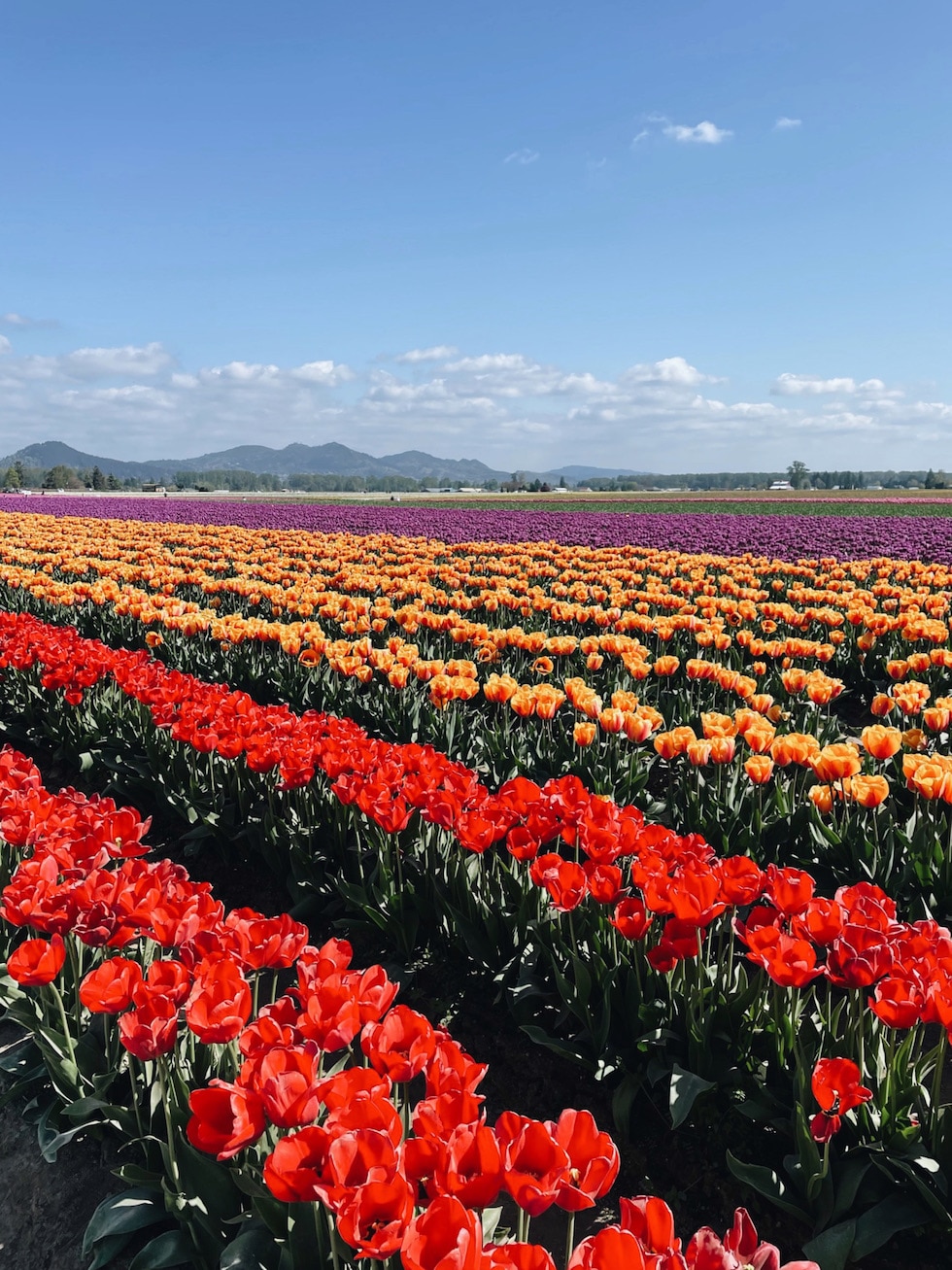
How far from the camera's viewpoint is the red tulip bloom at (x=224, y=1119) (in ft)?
4.98

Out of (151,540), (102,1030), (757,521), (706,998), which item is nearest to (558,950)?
(706,998)

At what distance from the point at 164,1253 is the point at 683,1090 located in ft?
4.89

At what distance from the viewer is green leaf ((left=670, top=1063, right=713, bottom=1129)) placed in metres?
2.33

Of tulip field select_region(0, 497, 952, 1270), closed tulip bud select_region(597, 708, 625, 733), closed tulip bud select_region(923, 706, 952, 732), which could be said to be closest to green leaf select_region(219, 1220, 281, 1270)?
tulip field select_region(0, 497, 952, 1270)

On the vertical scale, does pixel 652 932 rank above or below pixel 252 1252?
above

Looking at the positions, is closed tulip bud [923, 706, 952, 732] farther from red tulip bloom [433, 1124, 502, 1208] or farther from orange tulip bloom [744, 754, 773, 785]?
red tulip bloom [433, 1124, 502, 1208]

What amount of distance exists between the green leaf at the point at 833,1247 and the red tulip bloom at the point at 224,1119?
148cm

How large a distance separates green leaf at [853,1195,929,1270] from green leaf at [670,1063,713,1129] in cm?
48

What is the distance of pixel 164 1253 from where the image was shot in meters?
1.95

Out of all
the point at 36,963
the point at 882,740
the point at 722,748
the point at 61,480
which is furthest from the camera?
the point at 61,480

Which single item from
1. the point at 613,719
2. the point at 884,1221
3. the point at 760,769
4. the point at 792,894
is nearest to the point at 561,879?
the point at 792,894

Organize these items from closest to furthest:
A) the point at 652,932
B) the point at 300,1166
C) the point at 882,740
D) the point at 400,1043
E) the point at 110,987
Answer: the point at 300,1166 < the point at 400,1043 < the point at 110,987 < the point at 652,932 < the point at 882,740

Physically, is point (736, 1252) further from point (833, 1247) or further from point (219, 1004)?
point (219, 1004)

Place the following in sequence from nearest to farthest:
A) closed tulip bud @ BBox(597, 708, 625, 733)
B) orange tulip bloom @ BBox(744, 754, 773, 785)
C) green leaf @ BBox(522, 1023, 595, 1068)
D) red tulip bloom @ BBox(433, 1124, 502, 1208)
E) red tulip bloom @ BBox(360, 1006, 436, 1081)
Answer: red tulip bloom @ BBox(433, 1124, 502, 1208), red tulip bloom @ BBox(360, 1006, 436, 1081), green leaf @ BBox(522, 1023, 595, 1068), orange tulip bloom @ BBox(744, 754, 773, 785), closed tulip bud @ BBox(597, 708, 625, 733)
